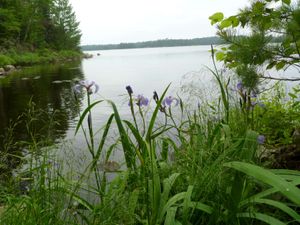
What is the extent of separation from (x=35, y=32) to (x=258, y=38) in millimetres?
45982

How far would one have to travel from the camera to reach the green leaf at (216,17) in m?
2.59

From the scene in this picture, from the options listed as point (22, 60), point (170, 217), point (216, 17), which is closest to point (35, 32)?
point (22, 60)

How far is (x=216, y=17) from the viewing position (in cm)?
260

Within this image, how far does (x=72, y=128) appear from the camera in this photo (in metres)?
7.92

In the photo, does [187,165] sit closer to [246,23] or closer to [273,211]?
[273,211]

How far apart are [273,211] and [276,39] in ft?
4.06

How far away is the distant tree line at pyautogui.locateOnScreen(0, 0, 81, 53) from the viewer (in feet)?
120

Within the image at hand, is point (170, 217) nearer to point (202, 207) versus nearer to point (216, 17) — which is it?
point (202, 207)

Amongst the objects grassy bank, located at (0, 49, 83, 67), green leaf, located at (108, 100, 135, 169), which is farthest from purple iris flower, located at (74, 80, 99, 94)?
grassy bank, located at (0, 49, 83, 67)

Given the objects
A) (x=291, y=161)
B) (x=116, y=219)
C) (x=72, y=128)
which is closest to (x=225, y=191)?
(x=116, y=219)

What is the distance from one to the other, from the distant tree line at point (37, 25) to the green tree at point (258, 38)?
35.2m

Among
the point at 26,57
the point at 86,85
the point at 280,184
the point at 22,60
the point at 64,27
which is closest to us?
the point at 280,184

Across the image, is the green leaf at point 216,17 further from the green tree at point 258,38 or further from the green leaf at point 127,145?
the green leaf at point 127,145

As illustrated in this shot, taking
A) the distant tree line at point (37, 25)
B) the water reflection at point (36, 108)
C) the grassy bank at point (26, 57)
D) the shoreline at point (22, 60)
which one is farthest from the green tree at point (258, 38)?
the distant tree line at point (37, 25)
